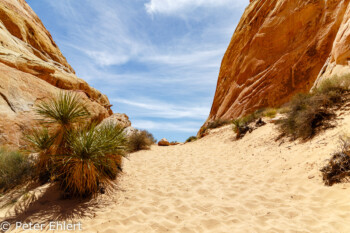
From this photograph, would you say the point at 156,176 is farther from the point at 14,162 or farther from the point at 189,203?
the point at 14,162

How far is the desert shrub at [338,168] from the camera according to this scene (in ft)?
12.7

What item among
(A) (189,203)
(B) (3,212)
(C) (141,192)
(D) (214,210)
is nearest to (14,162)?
(B) (3,212)

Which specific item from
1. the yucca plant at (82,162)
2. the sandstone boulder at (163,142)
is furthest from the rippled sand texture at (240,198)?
the sandstone boulder at (163,142)

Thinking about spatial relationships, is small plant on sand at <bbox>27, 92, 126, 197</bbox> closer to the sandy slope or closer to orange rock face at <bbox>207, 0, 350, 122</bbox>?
the sandy slope

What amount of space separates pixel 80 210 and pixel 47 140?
6.27ft

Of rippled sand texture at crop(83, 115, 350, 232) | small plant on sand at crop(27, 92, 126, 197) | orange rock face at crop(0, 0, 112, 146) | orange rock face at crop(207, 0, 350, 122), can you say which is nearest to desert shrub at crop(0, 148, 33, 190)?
small plant on sand at crop(27, 92, 126, 197)

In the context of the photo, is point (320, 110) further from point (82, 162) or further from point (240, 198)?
point (82, 162)

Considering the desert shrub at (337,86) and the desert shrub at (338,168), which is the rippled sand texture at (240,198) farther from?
the desert shrub at (337,86)

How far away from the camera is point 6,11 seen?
12516 millimetres

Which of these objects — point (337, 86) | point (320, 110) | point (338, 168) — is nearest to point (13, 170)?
point (338, 168)

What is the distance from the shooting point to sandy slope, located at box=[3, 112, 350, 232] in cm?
305

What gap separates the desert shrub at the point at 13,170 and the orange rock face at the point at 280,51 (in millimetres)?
14705

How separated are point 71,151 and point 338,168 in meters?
5.79

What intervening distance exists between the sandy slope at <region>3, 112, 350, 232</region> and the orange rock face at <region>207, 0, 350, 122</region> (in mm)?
9233
